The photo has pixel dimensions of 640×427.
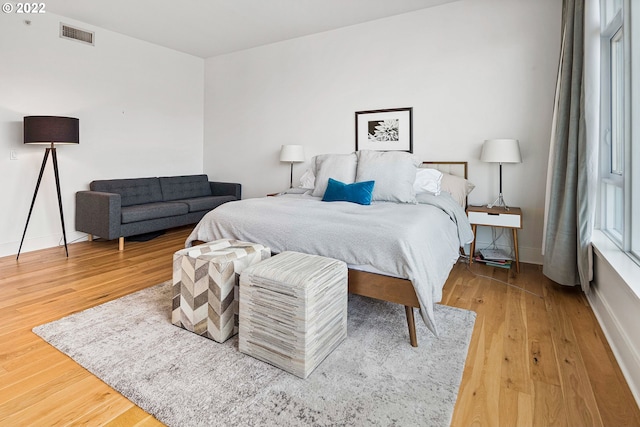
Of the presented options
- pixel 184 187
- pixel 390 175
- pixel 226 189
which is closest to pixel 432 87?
pixel 390 175

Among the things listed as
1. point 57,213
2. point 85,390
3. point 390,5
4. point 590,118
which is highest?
point 390,5

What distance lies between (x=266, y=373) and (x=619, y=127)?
292cm

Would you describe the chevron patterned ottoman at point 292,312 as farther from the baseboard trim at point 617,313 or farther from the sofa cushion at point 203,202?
the sofa cushion at point 203,202

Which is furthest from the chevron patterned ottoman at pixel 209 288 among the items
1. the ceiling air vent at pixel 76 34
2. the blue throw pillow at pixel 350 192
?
the ceiling air vent at pixel 76 34

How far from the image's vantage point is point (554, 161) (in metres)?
2.80

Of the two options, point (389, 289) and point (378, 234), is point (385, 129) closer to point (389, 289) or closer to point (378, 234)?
point (378, 234)

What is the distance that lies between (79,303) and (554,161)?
150 inches

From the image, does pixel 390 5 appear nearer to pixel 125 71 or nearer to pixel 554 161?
pixel 554 161

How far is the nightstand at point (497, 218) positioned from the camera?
3188 mm

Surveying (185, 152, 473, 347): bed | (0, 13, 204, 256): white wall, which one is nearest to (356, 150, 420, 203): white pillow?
(185, 152, 473, 347): bed

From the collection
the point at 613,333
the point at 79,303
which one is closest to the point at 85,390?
the point at 79,303

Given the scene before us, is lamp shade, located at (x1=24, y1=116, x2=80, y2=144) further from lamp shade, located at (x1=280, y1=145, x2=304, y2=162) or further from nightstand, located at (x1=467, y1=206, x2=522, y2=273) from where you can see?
nightstand, located at (x1=467, y1=206, x2=522, y2=273)

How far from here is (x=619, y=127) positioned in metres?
2.50

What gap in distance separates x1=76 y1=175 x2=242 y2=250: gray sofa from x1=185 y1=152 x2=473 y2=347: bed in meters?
1.56
